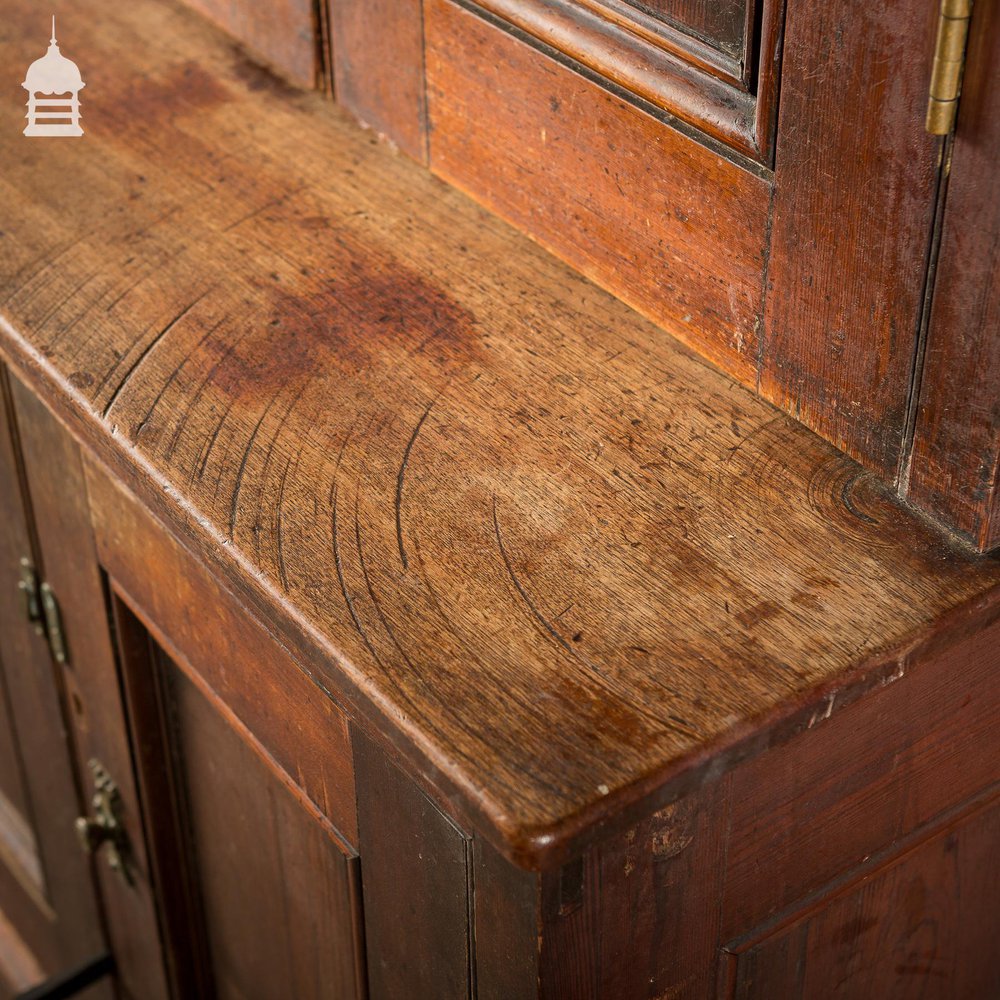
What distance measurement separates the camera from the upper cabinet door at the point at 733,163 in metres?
0.66

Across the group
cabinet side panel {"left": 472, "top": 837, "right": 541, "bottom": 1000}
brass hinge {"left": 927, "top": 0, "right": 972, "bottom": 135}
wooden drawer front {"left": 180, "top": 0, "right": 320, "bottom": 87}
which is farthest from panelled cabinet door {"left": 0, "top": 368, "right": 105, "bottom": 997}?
brass hinge {"left": 927, "top": 0, "right": 972, "bottom": 135}

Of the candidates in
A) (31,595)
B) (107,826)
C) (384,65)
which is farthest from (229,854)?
(384,65)

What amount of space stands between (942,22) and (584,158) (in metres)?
0.28

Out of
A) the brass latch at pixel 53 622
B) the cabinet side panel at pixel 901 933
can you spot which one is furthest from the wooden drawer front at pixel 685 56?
the brass latch at pixel 53 622

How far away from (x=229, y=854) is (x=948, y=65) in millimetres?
714

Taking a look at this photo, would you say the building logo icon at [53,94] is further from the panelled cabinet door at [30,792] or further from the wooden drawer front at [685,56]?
the wooden drawer front at [685,56]

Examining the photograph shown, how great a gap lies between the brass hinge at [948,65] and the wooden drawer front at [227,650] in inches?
15.6

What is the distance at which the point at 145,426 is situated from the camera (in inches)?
30.6

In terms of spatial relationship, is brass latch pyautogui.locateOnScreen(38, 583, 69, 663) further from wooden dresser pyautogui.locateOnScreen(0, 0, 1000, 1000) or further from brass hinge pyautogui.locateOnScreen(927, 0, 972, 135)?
brass hinge pyautogui.locateOnScreen(927, 0, 972, 135)

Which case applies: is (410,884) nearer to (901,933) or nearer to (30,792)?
(901,933)

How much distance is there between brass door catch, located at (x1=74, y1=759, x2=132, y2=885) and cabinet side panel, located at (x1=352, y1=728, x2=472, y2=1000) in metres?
0.40

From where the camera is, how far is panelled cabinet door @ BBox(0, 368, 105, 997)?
1139 millimetres

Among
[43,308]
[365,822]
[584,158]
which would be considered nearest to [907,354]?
[584,158]

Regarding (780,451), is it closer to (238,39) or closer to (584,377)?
(584,377)
